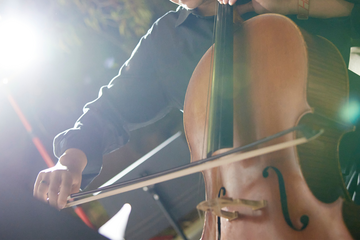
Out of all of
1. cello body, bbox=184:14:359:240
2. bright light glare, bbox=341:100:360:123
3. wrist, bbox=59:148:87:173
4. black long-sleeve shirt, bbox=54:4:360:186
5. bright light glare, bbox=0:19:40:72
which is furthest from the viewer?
bright light glare, bbox=0:19:40:72

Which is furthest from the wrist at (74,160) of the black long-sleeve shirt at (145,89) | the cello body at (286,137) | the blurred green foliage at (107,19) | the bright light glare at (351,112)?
the blurred green foliage at (107,19)

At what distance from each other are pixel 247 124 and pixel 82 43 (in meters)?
1.41

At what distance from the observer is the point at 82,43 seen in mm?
1633

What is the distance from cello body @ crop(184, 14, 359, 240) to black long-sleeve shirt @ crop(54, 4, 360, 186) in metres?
0.32

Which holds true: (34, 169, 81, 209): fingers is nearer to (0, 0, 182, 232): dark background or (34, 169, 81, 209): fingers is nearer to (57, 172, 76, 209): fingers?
(57, 172, 76, 209): fingers

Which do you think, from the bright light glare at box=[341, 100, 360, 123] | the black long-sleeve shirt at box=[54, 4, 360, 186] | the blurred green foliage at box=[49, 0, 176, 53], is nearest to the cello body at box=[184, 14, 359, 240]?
the bright light glare at box=[341, 100, 360, 123]

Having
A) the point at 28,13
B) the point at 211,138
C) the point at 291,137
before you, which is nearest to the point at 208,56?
the point at 211,138

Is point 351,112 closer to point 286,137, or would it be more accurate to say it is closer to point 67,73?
point 286,137

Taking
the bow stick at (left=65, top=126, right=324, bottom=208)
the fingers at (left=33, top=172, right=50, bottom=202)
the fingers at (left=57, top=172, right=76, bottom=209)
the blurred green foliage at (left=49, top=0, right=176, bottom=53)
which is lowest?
the bow stick at (left=65, top=126, right=324, bottom=208)

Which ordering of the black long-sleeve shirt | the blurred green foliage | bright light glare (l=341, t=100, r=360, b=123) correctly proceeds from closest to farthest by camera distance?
bright light glare (l=341, t=100, r=360, b=123) → the black long-sleeve shirt → the blurred green foliage

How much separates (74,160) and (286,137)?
0.58 m

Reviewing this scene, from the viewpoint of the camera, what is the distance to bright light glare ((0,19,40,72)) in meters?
1.44

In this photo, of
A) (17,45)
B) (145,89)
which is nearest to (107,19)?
(17,45)

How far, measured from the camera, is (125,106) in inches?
39.6
